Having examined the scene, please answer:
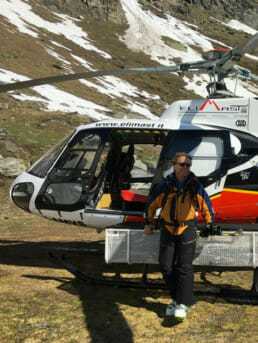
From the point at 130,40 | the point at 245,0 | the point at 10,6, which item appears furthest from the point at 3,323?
the point at 245,0

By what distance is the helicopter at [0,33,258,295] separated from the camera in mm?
5586

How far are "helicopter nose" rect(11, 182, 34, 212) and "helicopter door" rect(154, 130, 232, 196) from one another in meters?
2.40

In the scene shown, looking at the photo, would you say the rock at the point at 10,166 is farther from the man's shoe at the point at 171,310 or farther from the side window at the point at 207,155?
the man's shoe at the point at 171,310

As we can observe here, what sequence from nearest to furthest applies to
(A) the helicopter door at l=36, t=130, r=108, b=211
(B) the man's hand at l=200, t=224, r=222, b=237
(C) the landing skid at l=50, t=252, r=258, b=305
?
(B) the man's hand at l=200, t=224, r=222, b=237, (C) the landing skid at l=50, t=252, r=258, b=305, (A) the helicopter door at l=36, t=130, r=108, b=211

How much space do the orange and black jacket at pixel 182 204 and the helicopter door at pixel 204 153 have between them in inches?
52.4

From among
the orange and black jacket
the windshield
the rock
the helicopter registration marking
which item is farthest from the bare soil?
the rock

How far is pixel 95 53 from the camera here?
51.2 metres

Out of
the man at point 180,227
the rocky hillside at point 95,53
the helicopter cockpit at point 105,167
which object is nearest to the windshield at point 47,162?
the helicopter cockpit at point 105,167

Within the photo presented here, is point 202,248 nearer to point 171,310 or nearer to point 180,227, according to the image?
point 180,227

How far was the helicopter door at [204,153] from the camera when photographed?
18.4 ft

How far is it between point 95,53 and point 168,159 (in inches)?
1938

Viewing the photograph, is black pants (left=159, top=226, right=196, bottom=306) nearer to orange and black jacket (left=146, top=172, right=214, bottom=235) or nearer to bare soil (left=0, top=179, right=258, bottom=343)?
orange and black jacket (left=146, top=172, right=214, bottom=235)

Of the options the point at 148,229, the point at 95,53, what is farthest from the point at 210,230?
the point at 95,53

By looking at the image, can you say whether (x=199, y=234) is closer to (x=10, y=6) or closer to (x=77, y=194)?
(x=77, y=194)
